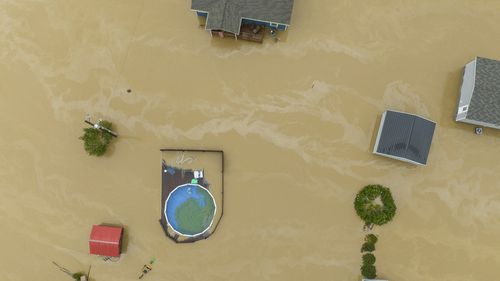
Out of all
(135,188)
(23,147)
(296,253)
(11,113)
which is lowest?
(296,253)

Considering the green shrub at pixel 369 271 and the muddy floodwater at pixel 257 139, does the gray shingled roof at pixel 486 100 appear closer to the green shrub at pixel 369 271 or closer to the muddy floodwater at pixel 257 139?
the muddy floodwater at pixel 257 139

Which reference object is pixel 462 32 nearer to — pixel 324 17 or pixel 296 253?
pixel 324 17

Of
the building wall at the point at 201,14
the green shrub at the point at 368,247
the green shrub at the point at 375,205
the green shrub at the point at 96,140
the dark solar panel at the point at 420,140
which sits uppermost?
the building wall at the point at 201,14

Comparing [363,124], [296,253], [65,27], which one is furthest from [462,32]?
[65,27]

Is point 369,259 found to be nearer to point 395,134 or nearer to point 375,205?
point 375,205

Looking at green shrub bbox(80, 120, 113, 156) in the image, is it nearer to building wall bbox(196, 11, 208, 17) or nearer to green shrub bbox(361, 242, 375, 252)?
building wall bbox(196, 11, 208, 17)

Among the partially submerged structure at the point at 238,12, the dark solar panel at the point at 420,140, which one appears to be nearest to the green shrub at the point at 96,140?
the partially submerged structure at the point at 238,12

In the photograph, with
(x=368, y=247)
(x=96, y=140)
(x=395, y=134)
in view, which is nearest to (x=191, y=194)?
(x=96, y=140)

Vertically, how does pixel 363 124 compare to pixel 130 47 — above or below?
below
